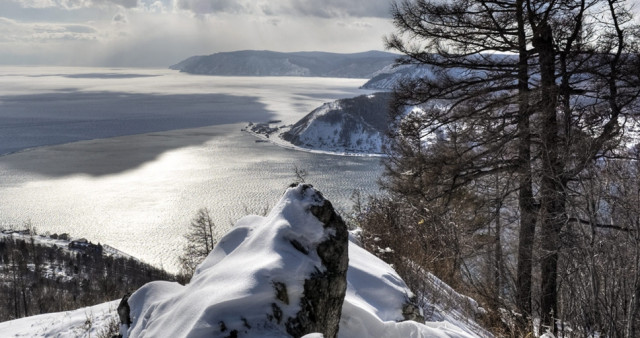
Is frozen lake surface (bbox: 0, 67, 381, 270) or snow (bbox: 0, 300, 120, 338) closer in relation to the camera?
snow (bbox: 0, 300, 120, 338)

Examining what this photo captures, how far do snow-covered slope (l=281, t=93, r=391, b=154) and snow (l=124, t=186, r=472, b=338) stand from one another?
109368mm

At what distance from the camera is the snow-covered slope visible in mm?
121312

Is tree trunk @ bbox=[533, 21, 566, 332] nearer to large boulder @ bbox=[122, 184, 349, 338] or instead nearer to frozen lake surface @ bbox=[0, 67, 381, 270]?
large boulder @ bbox=[122, 184, 349, 338]

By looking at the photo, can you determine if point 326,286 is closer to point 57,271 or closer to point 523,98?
point 523,98

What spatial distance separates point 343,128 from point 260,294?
5078 inches

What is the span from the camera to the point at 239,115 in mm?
173500

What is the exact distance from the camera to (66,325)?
9.09m

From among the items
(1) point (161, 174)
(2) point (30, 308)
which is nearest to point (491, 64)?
(2) point (30, 308)

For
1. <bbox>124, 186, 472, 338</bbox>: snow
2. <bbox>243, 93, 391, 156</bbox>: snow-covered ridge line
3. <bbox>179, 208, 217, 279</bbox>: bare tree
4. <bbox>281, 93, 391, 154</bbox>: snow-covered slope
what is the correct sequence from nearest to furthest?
<bbox>124, 186, 472, 338</bbox>: snow
<bbox>179, 208, 217, 279</bbox>: bare tree
<bbox>243, 93, 391, 156</bbox>: snow-covered ridge line
<bbox>281, 93, 391, 154</bbox>: snow-covered slope

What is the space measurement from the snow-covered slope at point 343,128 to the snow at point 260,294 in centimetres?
10937

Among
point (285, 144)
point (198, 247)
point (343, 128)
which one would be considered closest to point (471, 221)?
point (198, 247)

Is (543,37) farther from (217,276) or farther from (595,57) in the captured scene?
(217,276)

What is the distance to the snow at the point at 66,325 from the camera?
8242mm

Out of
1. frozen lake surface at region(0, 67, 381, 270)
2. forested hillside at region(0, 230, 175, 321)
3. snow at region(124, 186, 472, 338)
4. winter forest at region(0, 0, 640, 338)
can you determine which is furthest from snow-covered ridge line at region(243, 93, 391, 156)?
snow at region(124, 186, 472, 338)
